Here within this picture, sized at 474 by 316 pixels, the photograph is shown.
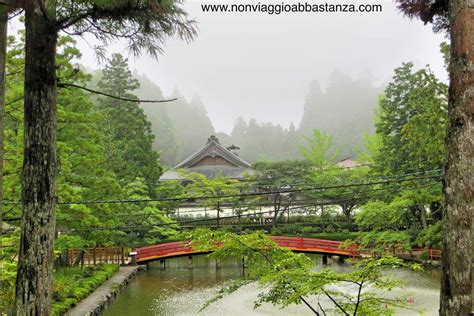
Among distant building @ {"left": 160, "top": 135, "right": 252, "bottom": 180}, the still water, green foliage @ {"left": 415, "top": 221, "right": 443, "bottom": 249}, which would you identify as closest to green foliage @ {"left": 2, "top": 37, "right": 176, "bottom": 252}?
the still water

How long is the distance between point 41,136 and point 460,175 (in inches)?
159

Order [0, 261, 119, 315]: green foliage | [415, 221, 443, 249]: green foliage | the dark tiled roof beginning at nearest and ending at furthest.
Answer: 1. [0, 261, 119, 315]: green foliage
2. [415, 221, 443, 249]: green foliage
3. the dark tiled roof

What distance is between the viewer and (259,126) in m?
73.8

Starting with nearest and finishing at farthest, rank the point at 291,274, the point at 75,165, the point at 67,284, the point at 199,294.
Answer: the point at 291,274
the point at 67,284
the point at 75,165
the point at 199,294

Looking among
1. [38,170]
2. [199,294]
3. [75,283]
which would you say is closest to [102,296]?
[75,283]

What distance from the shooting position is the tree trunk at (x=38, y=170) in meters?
4.46

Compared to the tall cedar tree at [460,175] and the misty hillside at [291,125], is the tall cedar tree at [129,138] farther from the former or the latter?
the misty hillside at [291,125]

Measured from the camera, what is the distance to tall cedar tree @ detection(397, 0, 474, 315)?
12.1 ft

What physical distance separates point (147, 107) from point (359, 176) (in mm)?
47016

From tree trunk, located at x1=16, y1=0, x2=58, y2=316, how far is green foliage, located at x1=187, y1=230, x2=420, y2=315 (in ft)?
5.48

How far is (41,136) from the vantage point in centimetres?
454

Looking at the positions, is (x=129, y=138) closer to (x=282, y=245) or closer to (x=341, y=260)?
(x=282, y=245)

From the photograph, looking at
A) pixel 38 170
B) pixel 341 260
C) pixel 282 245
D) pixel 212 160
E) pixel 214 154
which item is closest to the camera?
pixel 38 170

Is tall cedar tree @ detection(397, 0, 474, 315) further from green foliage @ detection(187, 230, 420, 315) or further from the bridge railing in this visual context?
the bridge railing
